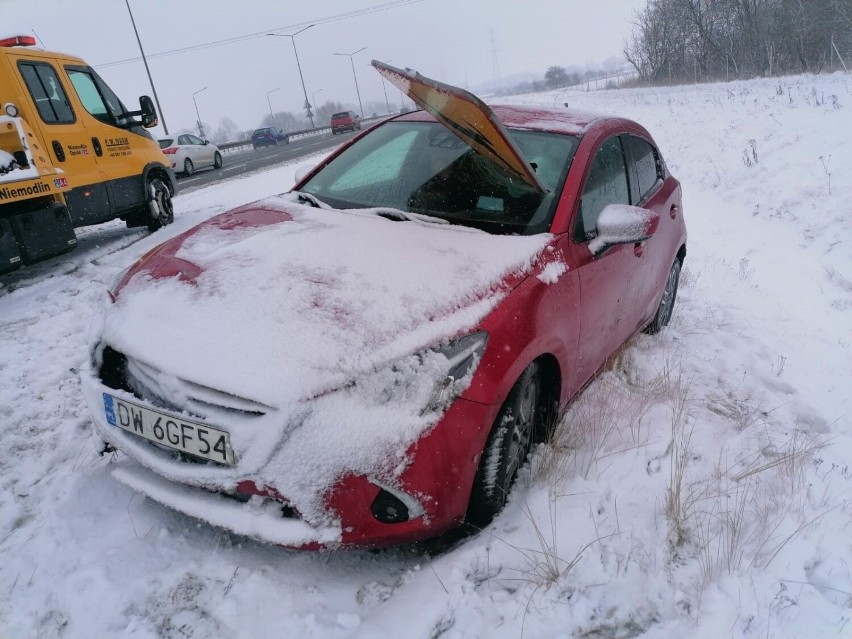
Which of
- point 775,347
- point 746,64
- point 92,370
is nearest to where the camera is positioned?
point 92,370

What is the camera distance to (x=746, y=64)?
31844mm

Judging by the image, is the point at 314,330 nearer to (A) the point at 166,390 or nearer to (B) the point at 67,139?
(A) the point at 166,390

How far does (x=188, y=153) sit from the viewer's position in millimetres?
16969

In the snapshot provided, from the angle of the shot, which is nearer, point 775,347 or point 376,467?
point 376,467

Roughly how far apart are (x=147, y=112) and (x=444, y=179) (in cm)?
569

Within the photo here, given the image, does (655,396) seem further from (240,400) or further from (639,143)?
(240,400)

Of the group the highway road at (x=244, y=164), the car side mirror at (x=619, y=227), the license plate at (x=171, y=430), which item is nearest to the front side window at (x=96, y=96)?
the highway road at (x=244, y=164)

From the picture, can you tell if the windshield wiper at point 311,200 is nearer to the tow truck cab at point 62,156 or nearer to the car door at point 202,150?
the tow truck cab at point 62,156

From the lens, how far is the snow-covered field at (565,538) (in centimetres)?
175

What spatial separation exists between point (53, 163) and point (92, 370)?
15.7 ft

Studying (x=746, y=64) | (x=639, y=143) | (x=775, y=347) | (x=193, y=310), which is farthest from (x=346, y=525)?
(x=746, y=64)

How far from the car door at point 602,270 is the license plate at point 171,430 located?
64.7 inches

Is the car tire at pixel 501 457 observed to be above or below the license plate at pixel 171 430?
below

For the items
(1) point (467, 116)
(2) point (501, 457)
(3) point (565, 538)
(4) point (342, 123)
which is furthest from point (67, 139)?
(4) point (342, 123)
